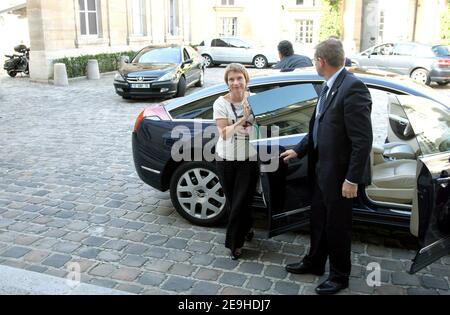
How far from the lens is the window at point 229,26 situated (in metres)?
37.9

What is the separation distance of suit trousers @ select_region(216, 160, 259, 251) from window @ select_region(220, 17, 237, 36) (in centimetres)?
3522

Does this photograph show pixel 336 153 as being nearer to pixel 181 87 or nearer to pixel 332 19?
pixel 181 87

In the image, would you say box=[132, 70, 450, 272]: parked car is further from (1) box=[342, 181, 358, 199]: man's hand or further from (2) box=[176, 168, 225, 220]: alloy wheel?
(1) box=[342, 181, 358, 199]: man's hand

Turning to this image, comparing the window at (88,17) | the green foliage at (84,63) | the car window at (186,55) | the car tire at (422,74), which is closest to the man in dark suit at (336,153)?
the car window at (186,55)

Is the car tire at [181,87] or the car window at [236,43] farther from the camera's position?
the car window at [236,43]

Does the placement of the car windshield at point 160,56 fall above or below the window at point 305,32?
→ below

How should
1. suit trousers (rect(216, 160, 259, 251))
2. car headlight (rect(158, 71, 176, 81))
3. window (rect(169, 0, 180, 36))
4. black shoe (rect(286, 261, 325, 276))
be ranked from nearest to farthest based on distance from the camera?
black shoe (rect(286, 261, 325, 276)) < suit trousers (rect(216, 160, 259, 251)) < car headlight (rect(158, 71, 176, 81)) < window (rect(169, 0, 180, 36))

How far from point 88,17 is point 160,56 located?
24.8 feet

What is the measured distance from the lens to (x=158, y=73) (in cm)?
1338

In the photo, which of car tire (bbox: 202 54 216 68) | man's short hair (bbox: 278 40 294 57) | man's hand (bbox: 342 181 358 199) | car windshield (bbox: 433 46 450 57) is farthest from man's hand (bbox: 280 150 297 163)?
car tire (bbox: 202 54 216 68)

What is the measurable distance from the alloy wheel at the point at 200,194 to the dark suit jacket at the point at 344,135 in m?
1.50

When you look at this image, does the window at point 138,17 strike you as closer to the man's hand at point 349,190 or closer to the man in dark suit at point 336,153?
the man in dark suit at point 336,153

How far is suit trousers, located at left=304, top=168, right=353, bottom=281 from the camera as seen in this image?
11.1 ft

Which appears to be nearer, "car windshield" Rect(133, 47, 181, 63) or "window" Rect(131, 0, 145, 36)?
"car windshield" Rect(133, 47, 181, 63)
